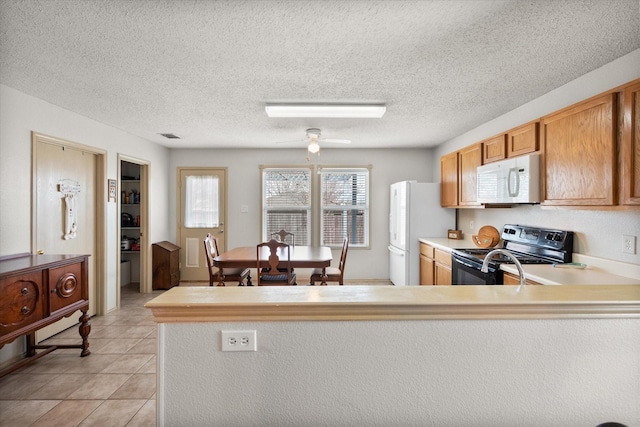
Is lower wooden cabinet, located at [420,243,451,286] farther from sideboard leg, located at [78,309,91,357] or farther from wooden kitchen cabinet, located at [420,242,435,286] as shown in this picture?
sideboard leg, located at [78,309,91,357]

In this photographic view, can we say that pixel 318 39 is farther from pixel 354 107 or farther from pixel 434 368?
pixel 434 368

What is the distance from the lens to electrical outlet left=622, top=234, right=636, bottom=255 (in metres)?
2.06

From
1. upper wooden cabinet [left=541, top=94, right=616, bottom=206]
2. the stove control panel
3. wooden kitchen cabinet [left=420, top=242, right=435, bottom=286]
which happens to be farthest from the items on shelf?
upper wooden cabinet [left=541, top=94, right=616, bottom=206]

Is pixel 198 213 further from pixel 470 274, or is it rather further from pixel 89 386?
pixel 470 274

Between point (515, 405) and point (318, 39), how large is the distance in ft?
6.53

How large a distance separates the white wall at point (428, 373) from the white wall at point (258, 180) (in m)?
4.27

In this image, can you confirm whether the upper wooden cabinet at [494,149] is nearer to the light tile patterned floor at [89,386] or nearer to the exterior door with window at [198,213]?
the light tile patterned floor at [89,386]

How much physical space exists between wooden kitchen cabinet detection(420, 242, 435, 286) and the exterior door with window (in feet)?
10.6

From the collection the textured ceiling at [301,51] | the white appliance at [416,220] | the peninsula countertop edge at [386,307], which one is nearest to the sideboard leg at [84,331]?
the textured ceiling at [301,51]

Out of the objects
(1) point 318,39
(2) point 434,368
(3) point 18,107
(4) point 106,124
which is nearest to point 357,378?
(2) point 434,368

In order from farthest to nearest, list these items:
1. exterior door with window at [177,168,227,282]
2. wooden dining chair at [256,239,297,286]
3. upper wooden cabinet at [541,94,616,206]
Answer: exterior door with window at [177,168,227,282]
wooden dining chair at [256,239,297,286]
upper wooden cabinet at [541,94,616,206]

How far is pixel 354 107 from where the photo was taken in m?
3.02

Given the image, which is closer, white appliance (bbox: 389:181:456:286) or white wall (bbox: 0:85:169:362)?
white wall (bbox: 0:85:169:362)

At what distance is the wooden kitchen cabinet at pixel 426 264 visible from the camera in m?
4.01
